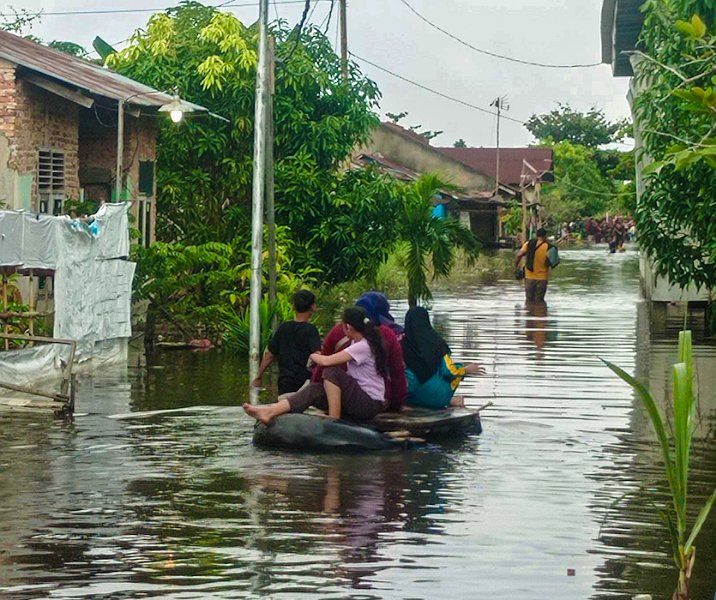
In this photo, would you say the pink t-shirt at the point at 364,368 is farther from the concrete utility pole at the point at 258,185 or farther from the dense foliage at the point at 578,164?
the dense foliage at the point at 578,164

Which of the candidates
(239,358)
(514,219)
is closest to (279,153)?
(239,358)

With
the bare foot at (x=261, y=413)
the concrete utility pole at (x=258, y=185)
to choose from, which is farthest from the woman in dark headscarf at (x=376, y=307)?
the concrete utility pole at (x=258, y=185)

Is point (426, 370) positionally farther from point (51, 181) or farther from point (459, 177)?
point (459, 177)

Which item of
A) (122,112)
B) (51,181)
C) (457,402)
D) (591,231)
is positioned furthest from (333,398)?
(591,231)

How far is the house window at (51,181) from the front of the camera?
2445cm

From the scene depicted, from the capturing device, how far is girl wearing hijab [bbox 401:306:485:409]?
50.4 ft

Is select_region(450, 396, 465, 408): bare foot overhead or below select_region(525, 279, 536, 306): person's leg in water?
below

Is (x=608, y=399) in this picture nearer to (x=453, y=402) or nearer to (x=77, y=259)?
(x=453, y=402)

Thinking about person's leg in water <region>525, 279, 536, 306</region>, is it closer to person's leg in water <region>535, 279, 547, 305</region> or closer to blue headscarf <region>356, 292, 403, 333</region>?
person's leg in water <region>535, 279, 547, 305</region>

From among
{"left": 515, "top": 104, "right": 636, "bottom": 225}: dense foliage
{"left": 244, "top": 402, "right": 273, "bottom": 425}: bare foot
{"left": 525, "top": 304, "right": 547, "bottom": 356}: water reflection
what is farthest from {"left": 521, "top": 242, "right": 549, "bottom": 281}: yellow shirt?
{"left": 515, "top": 104, "right": 636, "bottom": 225}: dense foliage

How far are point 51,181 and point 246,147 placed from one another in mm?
7294

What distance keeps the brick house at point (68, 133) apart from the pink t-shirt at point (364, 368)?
9532 mm

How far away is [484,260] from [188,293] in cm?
3610

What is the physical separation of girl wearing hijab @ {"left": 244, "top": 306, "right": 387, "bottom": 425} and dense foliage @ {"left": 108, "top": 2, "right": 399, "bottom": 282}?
1564 centimetres
